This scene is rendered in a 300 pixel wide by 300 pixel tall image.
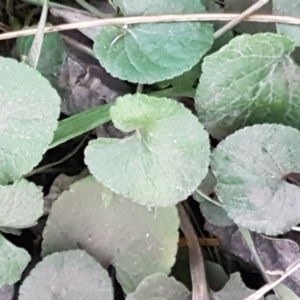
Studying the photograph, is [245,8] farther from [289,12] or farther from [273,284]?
[273,284]

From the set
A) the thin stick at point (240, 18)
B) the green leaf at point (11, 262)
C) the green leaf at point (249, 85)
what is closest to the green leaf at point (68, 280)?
the green leaf at point (11, 262)

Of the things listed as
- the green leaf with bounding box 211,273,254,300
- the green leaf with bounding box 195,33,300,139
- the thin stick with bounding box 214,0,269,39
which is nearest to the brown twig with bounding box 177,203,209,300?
the green leaf with bounding box 211,273,254,300

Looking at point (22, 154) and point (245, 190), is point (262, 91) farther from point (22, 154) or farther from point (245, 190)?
point (22, 154)

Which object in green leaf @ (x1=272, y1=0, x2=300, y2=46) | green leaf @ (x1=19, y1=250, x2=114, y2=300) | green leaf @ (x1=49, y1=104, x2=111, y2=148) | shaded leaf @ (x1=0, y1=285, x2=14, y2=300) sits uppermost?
green leaf @ (x1=272, y1=0, x2=300, y2=46)

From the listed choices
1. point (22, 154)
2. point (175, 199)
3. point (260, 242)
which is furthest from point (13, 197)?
point (260, 242)

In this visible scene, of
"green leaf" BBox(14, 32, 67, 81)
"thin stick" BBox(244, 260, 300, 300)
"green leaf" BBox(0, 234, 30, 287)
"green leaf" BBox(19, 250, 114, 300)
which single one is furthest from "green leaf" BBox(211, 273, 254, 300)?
"green leaf" BBox(14, 32, 67, 81)

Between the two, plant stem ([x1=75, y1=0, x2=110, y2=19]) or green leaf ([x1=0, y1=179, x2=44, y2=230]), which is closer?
green leaf ([x1=0, y1=179, x2=44, y2=230])

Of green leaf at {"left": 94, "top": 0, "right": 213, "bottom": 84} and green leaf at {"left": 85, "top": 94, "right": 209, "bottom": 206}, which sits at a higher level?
green leaf at {"left": 94, "top": 0, "right": 213, "bottom": 84}

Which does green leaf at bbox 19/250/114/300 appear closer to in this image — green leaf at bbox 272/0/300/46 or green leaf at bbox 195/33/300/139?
green leaf at bbox 195/33/300/139

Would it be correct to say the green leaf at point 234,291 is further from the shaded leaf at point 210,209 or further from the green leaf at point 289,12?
the green leaf at point 289,12
